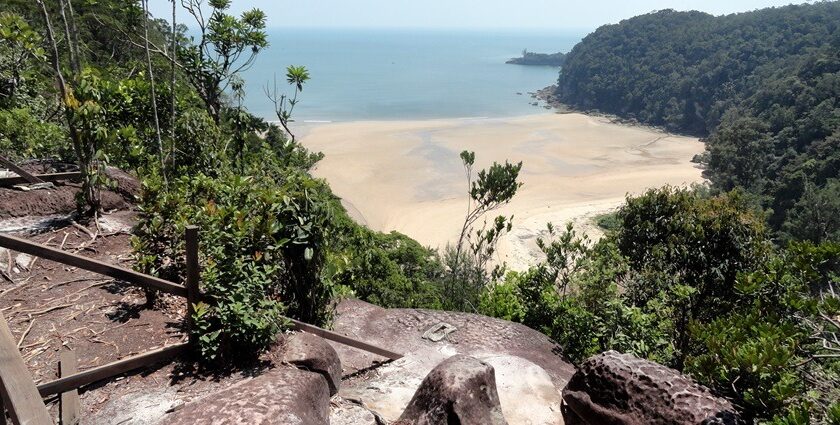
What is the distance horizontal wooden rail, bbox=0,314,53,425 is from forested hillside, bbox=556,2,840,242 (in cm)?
3630

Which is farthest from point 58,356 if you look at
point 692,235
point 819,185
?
point 819,185

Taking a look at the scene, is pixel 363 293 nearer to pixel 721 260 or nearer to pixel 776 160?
pixel 721 260

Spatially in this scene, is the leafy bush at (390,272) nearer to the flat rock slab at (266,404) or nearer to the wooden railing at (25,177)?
the wooden railing at (25,177)

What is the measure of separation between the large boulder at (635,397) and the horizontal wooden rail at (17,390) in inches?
216

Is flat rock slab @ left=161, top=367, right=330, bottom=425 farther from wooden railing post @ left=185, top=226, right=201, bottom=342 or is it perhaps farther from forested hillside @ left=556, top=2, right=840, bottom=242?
forested hillside @ left=556, top=2, right=840, bottom=242

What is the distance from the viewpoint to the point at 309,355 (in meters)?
5.63

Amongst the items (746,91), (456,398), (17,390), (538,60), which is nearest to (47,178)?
(17,390)

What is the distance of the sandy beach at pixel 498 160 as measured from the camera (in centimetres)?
3569

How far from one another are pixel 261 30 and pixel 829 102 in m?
59.3

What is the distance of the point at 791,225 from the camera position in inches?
1232

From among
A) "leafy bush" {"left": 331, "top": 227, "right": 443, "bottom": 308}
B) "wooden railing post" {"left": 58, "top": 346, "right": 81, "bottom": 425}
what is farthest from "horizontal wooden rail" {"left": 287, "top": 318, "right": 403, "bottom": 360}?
"leafy bush" {"left": 331, "top": 227, "right": 443, "bottom": 308}

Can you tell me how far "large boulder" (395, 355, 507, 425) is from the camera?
5711 millimetres

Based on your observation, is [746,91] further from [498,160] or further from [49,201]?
[49,201]

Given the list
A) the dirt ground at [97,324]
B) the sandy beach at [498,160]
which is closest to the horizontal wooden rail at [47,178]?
the dirt ground at [97,324]
